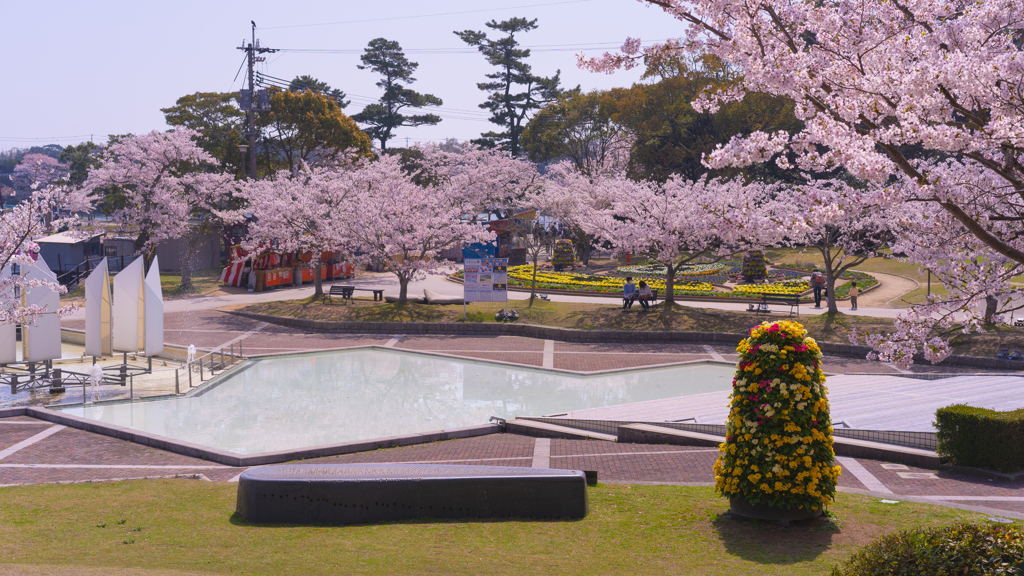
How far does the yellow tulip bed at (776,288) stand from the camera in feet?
105

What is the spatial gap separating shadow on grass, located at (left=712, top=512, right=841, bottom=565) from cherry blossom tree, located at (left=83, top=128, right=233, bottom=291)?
111 feet

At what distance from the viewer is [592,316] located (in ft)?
89.7

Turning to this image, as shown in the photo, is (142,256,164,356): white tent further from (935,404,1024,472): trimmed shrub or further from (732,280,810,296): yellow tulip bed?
(732,280,810,296): yellow tulip bed

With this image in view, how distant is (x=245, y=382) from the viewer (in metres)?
19.4

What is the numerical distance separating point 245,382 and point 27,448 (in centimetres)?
634

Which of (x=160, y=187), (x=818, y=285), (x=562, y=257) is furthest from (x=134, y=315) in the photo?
(x=562, y=257)

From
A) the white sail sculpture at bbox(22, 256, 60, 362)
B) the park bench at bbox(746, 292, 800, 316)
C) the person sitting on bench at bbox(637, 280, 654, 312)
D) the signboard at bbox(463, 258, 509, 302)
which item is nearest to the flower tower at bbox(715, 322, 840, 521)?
the white sail sculpture at bbox(22, 256, 60, 362)

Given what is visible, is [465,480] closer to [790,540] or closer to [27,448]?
[790,540]

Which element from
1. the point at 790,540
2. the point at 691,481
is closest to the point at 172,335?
the point at 691,481

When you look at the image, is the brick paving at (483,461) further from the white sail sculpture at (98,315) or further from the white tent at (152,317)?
the white sail sculpture at (98,315)

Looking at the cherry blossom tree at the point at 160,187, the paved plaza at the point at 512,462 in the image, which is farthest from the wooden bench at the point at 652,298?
the cherry blossom tree at the point at 160,187

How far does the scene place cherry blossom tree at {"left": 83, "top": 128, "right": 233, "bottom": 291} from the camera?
3766cm

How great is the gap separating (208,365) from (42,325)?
4021 millimetres

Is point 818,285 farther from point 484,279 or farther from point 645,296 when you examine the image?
point 484,279
